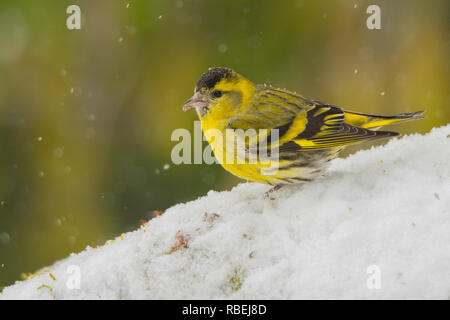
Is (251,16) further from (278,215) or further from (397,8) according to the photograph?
(278,215)

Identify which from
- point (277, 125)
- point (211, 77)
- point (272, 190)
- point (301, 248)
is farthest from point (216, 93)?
point (301, 248)

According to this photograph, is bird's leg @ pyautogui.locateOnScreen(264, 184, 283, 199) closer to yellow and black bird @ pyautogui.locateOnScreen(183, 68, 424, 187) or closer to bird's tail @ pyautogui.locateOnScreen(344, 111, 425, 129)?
yellow and black bird @ pyautogui.locateOnScreen(183, 68, 424, 187)

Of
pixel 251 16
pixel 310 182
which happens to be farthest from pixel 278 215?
pixel 251 16

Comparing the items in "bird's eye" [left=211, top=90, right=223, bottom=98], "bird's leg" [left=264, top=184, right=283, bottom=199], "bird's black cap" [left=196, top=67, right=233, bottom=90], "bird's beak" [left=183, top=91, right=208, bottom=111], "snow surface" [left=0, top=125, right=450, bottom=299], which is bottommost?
"snow surface" [left=0, top=125, right=450, bottom=299]

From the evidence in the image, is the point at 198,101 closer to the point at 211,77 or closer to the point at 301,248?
the point at 211,77

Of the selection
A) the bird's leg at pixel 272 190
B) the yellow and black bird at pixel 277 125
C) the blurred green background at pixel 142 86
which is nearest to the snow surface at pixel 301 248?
the bird's leg at pixel 272 190

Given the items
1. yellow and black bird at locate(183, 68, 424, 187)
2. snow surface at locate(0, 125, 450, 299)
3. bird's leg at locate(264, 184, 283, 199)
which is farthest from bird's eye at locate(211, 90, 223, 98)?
snow surface at locate(0, 125, 450, 299)
